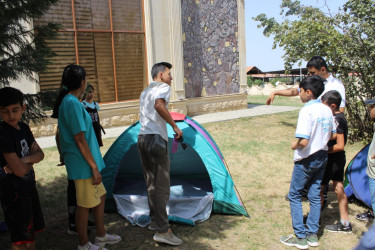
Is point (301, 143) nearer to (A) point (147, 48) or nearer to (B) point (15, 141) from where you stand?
(B) point (15, 141)

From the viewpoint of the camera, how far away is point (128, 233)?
377 cm

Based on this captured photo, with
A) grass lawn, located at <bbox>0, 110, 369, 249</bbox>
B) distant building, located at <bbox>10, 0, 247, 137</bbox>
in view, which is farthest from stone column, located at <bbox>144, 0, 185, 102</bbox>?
grass lawn, located at <bbox>0, 110, 369, 249</bbox>

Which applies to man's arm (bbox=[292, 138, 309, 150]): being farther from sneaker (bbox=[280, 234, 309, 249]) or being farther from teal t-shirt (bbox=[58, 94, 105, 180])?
teal t-shirt (bbox=[58, 94, 105, 180])

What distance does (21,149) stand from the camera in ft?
8.79

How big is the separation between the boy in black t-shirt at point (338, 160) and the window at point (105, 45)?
308 inches

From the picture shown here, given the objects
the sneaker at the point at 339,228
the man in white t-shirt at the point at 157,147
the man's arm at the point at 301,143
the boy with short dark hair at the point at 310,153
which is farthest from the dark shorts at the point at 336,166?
the man in white t-shirt at the point at 157,147

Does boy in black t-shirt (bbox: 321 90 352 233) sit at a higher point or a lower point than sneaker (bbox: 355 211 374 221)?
higher

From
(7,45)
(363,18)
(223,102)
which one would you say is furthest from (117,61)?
(7,45)

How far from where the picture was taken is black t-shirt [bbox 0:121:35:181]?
254 cm

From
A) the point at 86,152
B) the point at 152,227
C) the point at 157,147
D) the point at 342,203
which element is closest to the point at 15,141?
the point at 86,152

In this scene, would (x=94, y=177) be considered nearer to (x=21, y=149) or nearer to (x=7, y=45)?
(x=21, y=149)

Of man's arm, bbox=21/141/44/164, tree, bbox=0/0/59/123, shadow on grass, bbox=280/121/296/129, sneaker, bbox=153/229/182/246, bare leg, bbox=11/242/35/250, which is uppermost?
tree, bbox=0/0/59/123

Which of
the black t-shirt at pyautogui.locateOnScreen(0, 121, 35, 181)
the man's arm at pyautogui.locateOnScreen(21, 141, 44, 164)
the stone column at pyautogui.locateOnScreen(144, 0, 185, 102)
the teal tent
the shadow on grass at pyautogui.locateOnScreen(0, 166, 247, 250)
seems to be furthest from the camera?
the stone column at pyautogui.locateOnScreen(144, 0, 185, 102)

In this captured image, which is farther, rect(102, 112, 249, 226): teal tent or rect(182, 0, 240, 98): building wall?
rect(182, 0, 240, 98): building wall
